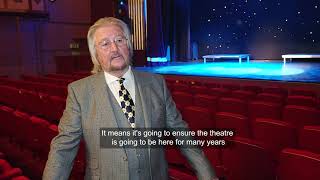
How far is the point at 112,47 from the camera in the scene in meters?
1.34

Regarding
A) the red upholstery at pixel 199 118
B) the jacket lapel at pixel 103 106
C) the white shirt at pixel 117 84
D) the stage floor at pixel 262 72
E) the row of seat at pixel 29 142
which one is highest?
the white shirt at pixel 117 84

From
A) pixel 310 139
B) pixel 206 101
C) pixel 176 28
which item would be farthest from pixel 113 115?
pixel 176 28

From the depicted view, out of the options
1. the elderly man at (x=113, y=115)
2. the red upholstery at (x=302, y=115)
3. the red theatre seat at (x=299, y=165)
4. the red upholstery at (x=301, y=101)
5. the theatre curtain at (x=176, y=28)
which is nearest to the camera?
the elderly man at (x=113, y=115)

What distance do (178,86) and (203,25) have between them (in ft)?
29.2

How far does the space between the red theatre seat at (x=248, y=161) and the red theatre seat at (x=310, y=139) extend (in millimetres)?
364

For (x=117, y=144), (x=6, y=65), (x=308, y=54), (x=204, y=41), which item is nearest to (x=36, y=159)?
(x=117, y=144)

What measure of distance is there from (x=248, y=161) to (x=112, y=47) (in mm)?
1072

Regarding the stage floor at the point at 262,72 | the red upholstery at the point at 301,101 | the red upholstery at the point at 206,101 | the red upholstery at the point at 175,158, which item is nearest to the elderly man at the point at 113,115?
the red upholstery at the point at 175,158

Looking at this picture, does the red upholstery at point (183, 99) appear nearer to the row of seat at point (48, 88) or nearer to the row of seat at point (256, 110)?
the row of seat at point (256, 110)

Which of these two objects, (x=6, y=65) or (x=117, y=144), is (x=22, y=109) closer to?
(x=117, y=144)

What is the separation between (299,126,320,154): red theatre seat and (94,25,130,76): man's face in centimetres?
136

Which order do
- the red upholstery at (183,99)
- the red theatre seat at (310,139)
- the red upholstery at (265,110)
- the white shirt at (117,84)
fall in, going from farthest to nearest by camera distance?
1. the red upholstery at (183,99)
2. the red upholstery at (265,110)
3. the red theatre seat at (310,139)
4. the white shirt at (117,84)

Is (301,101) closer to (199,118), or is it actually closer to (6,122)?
(199,118)

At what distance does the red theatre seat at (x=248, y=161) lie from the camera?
1830 mm
